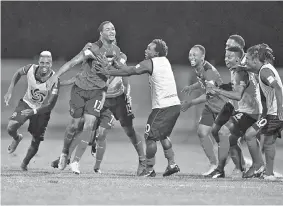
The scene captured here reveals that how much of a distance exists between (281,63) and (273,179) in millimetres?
13534

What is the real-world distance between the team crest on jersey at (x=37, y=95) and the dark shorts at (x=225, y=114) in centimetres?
282

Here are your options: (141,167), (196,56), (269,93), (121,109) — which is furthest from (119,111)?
(269,93)

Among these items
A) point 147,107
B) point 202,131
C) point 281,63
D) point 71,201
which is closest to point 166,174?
point 202,131

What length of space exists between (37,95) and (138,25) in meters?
12.4

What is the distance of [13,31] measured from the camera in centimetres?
2189

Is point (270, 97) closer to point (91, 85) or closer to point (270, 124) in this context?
point (270, 124)

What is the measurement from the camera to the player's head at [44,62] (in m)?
9.81

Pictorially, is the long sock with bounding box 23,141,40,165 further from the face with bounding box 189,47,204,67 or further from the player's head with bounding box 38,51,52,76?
the face with bounding box 189,47,204,67

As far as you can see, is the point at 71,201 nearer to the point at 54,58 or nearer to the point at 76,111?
the point at 76,111

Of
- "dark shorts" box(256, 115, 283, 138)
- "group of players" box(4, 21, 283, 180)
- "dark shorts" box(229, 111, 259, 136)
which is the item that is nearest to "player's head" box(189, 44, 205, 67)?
"group of players" box(4, 21, 283, 180)

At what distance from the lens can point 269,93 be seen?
8289 mm

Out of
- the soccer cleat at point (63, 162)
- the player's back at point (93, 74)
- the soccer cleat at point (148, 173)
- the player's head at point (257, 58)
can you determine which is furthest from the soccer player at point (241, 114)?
the soccer cleat at point (63, 162)

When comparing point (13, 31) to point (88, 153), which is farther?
point (13, 31)

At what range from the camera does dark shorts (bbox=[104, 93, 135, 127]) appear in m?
9.35
